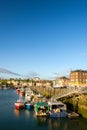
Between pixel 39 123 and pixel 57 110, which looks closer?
pixel 39 123

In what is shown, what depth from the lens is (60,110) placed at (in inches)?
1813

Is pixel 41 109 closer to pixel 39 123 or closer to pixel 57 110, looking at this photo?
pixel 57 110

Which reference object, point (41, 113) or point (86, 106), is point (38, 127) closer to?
point (41, 113)

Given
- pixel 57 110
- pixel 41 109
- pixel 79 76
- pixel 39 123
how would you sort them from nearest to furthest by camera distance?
1. pixel 39 123
2. pixel 57 110
3. pixel 41 109
4. pixel 79 76

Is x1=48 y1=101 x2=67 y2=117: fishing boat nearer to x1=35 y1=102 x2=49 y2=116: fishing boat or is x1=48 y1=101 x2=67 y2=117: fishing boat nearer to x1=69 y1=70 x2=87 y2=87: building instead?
x1=35 y1=102 x2=49 y2=116: fishing boat

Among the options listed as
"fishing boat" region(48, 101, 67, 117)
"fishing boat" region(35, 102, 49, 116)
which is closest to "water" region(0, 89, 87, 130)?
"fishing boat" region(48, 101, 67, 117)

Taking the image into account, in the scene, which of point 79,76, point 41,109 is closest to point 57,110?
point 41,109

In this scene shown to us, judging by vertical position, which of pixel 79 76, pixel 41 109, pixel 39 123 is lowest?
pixel 39 123

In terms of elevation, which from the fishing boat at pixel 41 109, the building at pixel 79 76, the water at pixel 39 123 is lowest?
the water at pixel 39 123

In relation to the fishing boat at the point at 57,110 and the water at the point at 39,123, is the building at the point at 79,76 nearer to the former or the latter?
the fishing boat at the point at 57,110

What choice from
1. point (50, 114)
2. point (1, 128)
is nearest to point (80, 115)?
point (50, 114)

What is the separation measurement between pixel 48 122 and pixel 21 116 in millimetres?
7861

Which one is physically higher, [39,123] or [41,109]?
[41,109]

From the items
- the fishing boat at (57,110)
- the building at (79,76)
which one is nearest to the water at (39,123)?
the fishing boat at (57,110)
